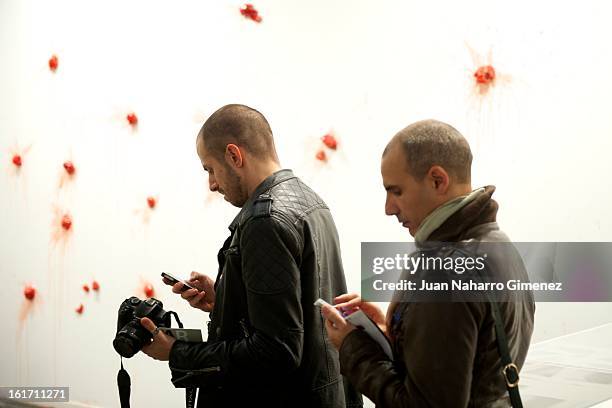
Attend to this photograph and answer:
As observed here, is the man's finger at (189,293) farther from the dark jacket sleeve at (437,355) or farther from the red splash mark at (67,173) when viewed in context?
the red splash mark at (67,173)

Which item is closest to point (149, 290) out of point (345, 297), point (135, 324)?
point (135, 324)

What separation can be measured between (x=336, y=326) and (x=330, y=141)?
1317 mm

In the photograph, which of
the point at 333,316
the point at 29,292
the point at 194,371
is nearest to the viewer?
the point at 333,316

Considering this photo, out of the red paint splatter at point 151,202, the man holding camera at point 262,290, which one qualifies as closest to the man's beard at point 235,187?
the man holding camera at point 262,290

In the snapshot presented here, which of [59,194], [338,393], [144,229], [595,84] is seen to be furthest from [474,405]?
[59,194]

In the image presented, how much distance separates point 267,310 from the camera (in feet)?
5.66

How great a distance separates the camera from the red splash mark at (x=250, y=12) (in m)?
2.94

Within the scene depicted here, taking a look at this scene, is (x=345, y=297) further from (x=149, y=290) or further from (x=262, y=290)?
(x=149, y=290)

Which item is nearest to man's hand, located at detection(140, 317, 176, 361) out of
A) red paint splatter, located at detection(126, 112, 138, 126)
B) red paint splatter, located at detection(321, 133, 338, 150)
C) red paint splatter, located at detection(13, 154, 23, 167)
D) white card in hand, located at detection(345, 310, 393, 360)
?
white card in hand, located at detection(345, 310, 393, 360)

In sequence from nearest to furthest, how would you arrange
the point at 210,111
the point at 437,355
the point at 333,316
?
the point at 437,355 → the point at 333,316 → the point at 210,111

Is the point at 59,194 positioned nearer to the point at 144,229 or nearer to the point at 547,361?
the point at 144,229

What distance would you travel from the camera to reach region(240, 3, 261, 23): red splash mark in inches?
116

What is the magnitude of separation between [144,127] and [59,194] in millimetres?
668

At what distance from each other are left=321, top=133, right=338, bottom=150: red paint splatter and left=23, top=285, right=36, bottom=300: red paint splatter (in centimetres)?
189
